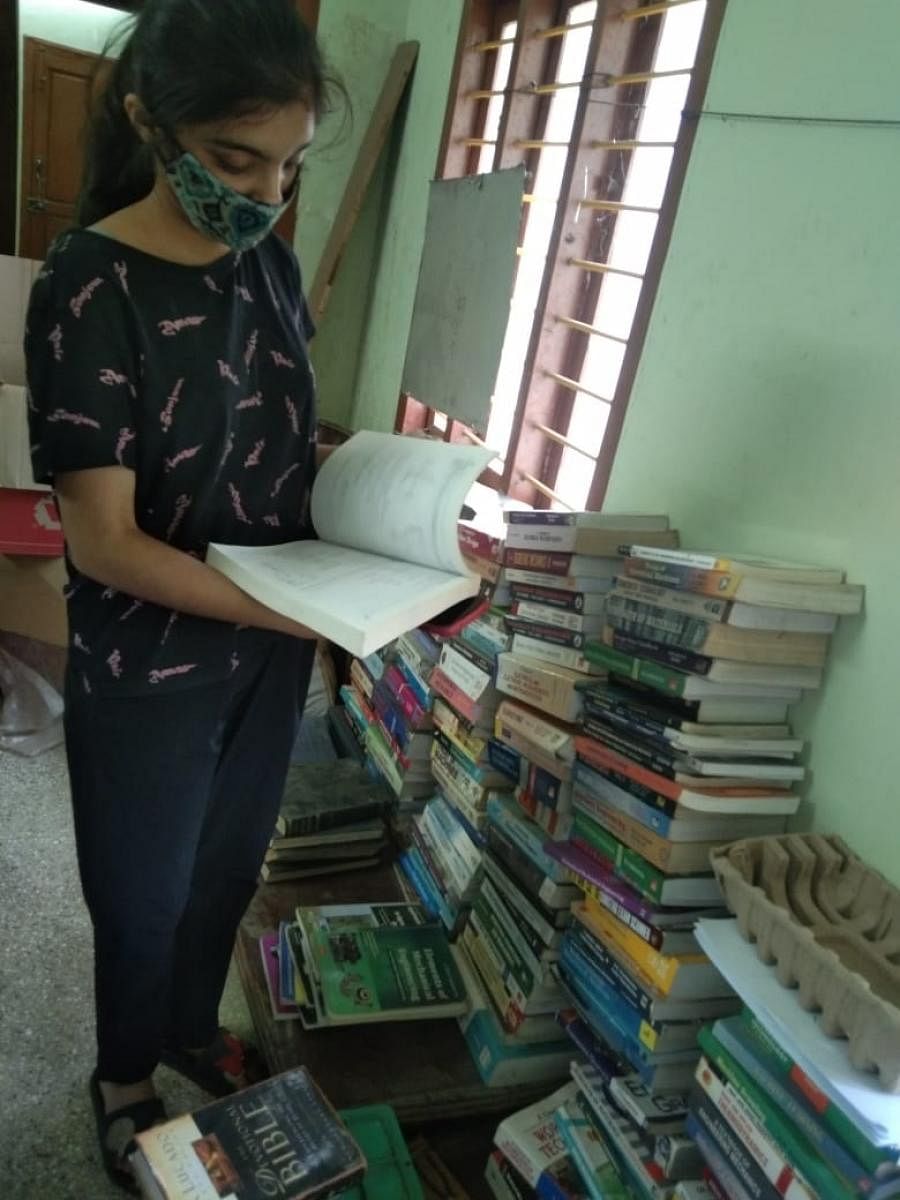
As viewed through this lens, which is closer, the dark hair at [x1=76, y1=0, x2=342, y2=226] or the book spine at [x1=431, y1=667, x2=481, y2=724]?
the dark hair at [x1=76, y1=0, x2=342, y2=226]

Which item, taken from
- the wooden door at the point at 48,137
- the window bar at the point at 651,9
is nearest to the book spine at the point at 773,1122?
the window bar at the point at 651,9

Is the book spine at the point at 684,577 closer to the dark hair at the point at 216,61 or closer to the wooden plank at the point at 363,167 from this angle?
the dark hair at the point at 216,61

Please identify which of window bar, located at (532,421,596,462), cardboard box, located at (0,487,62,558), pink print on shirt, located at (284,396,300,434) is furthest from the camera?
cardboard box, located at (0,487,62,558)

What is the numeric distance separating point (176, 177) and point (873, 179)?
825 millimetres

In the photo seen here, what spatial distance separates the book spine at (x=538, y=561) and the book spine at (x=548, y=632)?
9cm

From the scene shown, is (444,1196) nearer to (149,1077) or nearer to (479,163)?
(149,1077)

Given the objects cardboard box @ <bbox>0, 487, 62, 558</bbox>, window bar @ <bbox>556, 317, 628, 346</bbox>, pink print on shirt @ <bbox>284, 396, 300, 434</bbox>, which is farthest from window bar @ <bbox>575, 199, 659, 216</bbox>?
cardboard box @ <bbox>0, 487, 62, 558</bbox>

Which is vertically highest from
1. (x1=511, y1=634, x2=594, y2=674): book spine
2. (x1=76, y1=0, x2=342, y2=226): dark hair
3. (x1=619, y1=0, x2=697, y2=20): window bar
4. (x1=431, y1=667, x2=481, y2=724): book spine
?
(x1=619, y1=0, x2=697, y2=20): window bar

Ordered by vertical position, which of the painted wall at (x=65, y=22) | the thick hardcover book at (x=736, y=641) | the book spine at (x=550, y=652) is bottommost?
the book spine at (x=550, y=652)

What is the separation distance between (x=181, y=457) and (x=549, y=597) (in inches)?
26.3

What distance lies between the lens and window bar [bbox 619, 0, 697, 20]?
5.02 feet

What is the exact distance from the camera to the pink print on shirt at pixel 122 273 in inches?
32.1

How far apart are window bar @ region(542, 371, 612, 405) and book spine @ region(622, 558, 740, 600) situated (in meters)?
0.59

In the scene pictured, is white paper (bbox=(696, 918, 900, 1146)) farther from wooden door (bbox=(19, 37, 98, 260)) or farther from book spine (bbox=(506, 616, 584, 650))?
wooden door (bbox=(19, 37, 98, 260))
